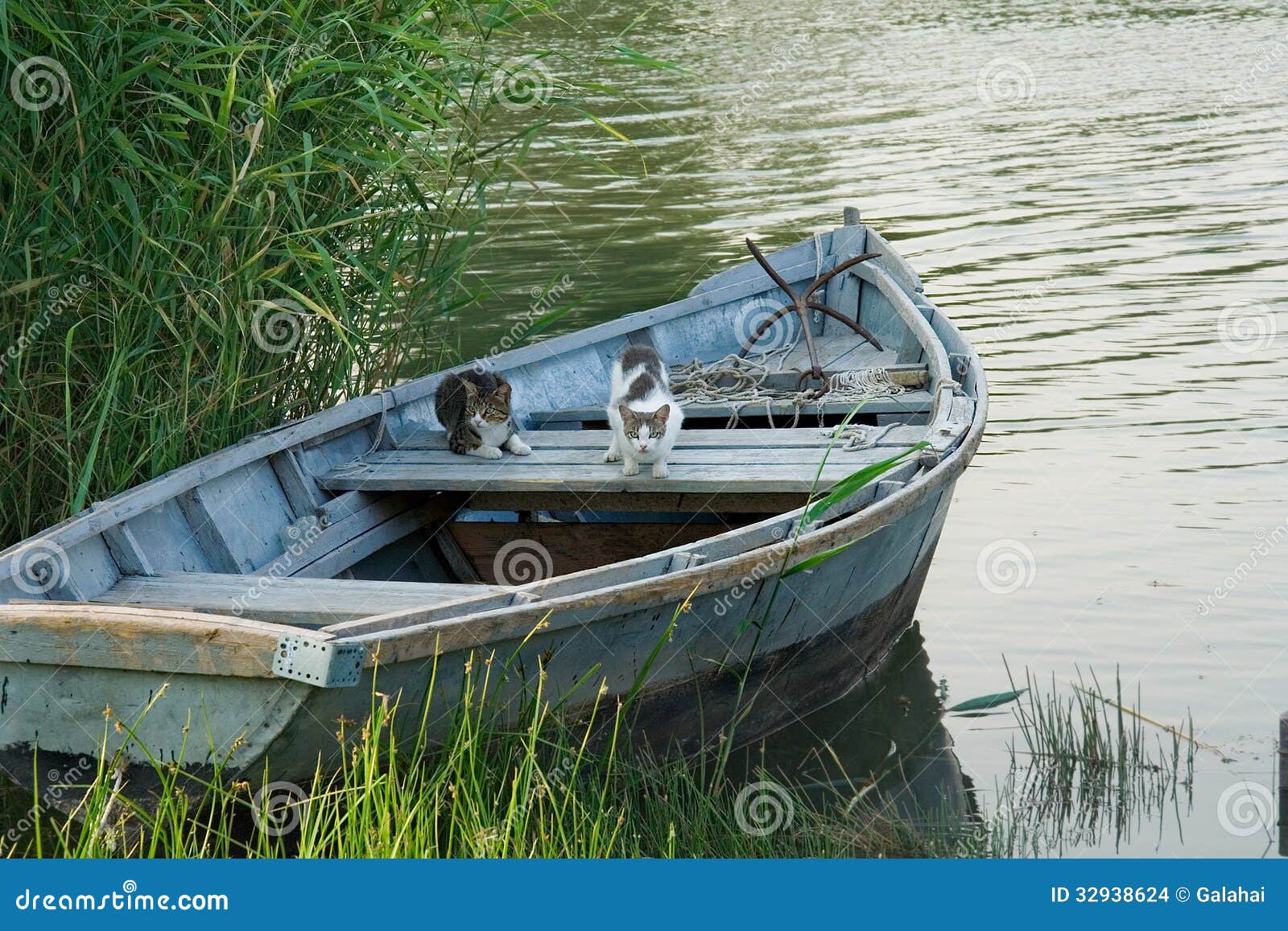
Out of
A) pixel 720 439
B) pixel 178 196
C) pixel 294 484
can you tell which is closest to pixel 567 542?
pixel 720 439

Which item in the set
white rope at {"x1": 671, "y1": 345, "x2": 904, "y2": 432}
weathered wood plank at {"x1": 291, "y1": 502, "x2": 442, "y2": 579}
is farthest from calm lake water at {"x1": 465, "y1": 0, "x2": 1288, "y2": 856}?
weathered wood plank at {"x1": 291, "y1": 502, "x2": 442, "y2": 579}

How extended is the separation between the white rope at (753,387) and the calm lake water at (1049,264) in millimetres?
907

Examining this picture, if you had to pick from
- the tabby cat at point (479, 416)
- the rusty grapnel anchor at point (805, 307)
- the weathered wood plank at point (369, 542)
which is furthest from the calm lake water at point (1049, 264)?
the weathered wood plank at point (369, 542)

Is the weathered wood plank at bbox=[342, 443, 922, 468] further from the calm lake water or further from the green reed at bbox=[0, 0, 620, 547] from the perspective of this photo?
the calm lake water

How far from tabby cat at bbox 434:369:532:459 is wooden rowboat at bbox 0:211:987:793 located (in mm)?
107

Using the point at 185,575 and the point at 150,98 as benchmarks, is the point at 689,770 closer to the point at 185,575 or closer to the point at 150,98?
the point at 185,575

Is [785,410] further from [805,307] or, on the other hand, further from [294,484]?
[294,484]

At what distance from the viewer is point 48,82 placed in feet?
17.0

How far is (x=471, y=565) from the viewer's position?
20.8 feet

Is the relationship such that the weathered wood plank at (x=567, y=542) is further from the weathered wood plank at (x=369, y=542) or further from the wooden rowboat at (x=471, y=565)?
the weathered wood plank at (x=369, y=542)

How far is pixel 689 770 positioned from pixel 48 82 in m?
3.27

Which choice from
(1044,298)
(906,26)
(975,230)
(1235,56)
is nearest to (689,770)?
(1044,298)

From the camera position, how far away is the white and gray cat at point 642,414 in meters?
5.66

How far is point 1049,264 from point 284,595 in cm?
865
